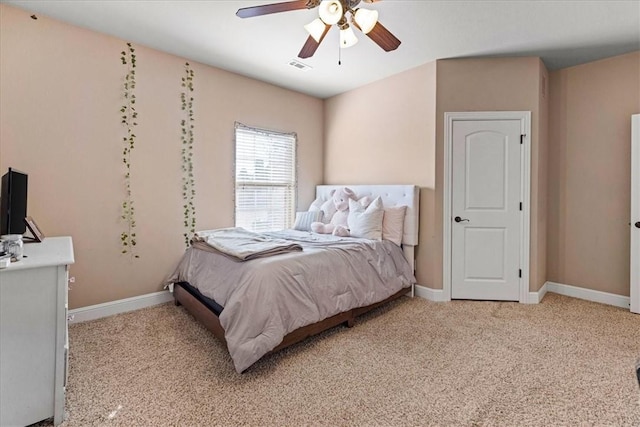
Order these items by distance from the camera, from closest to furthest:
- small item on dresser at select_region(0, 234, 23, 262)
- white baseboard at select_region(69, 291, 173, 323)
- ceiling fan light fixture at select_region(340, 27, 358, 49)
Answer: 1. small item on dresser at select_region(0, 234, 23, 262)
2. ceiling fan light fixture at select_region(340, 27, 358, 49)
3. white baseboard at select_region(69, 291, 173, 323)

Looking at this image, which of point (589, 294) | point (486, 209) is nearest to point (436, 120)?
point (486, 209)

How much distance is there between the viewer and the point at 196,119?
3.54 meters

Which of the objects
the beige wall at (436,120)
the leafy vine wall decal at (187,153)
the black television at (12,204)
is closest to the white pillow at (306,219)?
the beige wall at (436,120)

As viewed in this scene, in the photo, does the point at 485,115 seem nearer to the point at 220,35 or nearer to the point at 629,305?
the point at 629,305

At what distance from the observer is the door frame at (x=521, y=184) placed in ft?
11.0

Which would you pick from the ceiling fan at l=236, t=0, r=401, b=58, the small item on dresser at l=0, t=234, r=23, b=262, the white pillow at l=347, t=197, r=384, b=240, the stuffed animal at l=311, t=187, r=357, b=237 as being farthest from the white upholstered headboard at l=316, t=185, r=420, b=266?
the small item on dresser at l=0, t=234, r=23, b=262

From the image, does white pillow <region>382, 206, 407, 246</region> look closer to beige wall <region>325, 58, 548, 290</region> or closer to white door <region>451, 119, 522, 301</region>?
beige wall <region>325, 58, 548, 290</region>

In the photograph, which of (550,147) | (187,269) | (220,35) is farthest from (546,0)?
(187,269)

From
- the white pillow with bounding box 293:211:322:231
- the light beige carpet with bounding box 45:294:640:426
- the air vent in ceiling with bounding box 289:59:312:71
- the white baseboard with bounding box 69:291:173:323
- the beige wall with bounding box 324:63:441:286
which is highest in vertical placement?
the air vent in ceiling with bounding box 289:59:312:71

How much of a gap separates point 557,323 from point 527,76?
8.18ft

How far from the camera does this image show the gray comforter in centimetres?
207

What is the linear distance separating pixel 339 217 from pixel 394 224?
70 cm

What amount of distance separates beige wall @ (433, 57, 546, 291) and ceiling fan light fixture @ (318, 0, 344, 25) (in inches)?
76.5

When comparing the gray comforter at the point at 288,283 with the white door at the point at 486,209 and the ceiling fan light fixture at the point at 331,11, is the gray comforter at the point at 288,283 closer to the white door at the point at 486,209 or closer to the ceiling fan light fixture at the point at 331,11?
the white door at the point at 486,209
